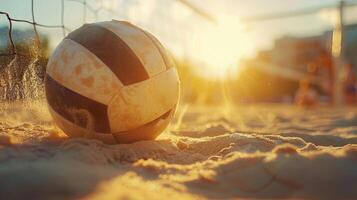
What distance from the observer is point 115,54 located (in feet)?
9.17

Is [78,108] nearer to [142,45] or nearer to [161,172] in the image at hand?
[142,45]

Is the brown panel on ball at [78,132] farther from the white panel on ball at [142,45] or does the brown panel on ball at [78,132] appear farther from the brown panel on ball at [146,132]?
the white panel on ball at [142,45]

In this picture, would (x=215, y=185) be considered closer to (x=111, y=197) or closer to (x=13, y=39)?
(x=111, y=197)

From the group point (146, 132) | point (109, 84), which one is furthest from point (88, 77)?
point (146, 132)

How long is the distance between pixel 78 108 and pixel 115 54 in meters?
0.39

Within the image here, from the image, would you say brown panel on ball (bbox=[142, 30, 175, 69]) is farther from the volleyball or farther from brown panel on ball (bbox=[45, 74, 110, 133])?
brown panel on ball (bbox=[45, 74, 110, 133])

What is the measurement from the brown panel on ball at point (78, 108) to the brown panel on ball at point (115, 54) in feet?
0.76

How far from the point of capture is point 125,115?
110 inches

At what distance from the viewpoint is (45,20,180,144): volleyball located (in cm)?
276

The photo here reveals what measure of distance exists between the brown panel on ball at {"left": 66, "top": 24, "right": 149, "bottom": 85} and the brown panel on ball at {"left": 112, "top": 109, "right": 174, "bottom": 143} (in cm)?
31

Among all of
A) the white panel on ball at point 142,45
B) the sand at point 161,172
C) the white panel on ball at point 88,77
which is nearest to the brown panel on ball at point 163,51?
the white panel on ball at point 142,45

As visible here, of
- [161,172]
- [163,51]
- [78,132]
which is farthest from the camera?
[163,51]

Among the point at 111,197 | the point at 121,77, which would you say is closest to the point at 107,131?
the point at 121,77

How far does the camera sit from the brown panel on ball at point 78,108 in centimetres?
276
